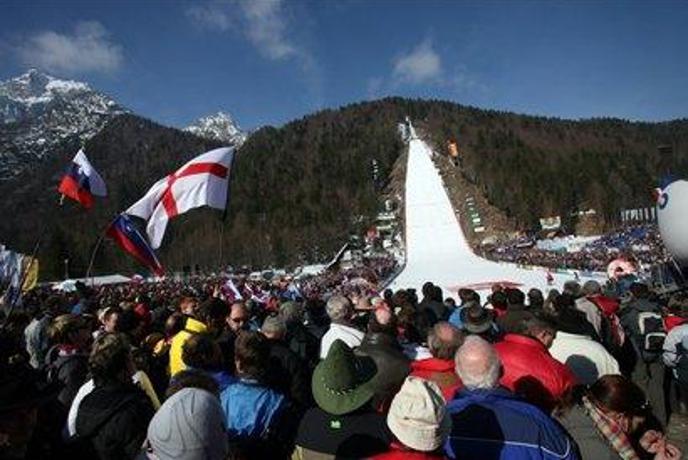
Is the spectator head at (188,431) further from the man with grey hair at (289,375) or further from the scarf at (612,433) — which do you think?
the scarf at (612,433)

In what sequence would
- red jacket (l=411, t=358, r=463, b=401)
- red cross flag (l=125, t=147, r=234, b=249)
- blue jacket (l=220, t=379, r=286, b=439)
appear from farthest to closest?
red cross flag (l=125, t=147, r=234, b=249)
red jacket (l=411, t=358, r=463, b=401)
blue jacket (l=220, t=379, r=286, b=439)

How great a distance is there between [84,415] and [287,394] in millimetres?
1680

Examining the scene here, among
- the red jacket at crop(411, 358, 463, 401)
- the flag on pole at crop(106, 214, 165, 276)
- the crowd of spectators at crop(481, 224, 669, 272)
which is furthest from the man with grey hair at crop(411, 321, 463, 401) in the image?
the crowd of spectators at crop(481, 224, 669, 272)

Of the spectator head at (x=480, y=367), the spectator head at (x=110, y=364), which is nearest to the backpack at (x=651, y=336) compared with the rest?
the spectator head at (x=480, y=367)

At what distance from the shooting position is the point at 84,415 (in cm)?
444

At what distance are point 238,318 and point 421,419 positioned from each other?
4392 mm

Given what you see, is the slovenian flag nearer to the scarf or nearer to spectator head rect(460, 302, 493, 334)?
spectator head rect(460, 302, 493, 334)

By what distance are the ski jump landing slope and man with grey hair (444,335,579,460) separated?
34.3m

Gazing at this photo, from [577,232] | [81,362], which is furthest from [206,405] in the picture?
[577,232]

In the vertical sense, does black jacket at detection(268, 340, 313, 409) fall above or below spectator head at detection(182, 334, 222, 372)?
below

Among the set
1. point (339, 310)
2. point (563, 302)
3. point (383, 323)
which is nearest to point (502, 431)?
point (383, 323)

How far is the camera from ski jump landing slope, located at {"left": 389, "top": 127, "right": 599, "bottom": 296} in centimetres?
4622

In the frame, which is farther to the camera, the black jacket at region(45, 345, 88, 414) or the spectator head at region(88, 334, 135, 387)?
the black jacket at region(45, 345, 88, 414)

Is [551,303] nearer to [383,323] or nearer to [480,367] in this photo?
[383,323]
